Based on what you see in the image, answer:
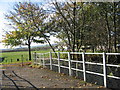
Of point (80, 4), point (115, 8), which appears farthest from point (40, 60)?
point (115, 8)

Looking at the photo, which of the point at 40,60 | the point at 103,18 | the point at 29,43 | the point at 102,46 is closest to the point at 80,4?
the point at 103,18

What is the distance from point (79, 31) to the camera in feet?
48.1

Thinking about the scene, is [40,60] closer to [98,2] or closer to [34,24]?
[34,24]

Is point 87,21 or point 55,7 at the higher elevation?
point 55,7

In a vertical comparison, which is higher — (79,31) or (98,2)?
(98,2)

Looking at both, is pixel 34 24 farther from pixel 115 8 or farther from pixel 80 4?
pixel 115 8

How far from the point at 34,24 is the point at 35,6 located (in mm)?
1714

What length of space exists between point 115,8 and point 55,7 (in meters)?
4.41

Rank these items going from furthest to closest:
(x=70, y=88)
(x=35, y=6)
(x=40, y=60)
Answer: (x=35, y=6)
(x=40, y=60)
(x=70, y=88)

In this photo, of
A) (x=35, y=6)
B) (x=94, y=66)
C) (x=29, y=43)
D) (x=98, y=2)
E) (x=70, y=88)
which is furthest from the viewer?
(x=29, y=43)

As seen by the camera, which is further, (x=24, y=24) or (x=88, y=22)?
(x=24, y=24)

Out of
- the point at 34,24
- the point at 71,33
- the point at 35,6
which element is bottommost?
the point at 71,33

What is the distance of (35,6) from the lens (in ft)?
57.2

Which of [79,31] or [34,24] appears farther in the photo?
[34,24]
